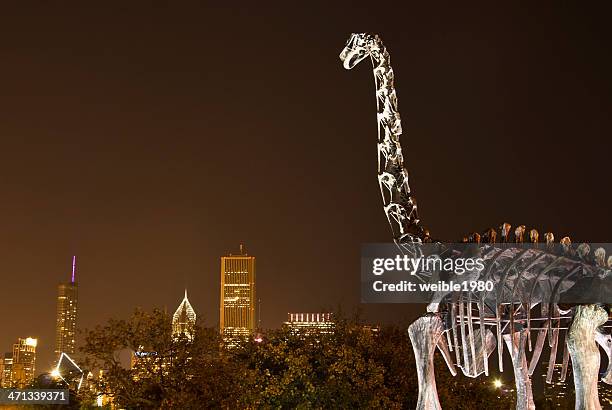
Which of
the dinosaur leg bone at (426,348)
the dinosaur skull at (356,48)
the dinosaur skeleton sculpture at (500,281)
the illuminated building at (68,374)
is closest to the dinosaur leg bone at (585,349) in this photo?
the dinosaur skeleton sculpture at (500,281)

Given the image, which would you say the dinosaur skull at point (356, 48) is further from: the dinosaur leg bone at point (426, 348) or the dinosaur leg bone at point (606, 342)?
the dinosaur leg bone at point (606, 342)

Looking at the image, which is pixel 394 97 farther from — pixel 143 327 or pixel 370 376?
pixel 370 376

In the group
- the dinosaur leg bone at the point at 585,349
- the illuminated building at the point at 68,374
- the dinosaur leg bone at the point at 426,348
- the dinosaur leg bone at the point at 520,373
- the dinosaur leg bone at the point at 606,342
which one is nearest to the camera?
the dinosaur leg bone at the point at 585,349

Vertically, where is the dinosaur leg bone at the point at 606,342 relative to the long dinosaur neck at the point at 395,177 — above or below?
below

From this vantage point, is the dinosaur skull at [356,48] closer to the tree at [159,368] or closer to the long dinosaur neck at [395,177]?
the long dinosaur neck at [395,177]

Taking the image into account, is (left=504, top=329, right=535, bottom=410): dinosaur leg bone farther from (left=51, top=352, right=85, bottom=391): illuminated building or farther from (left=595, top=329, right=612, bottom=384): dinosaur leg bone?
(left=51, top=352, right=85, bottom=391): illuminated building

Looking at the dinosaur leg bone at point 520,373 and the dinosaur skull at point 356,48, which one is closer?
the dinosaur skull at point 356,48

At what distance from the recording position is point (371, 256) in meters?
21.8

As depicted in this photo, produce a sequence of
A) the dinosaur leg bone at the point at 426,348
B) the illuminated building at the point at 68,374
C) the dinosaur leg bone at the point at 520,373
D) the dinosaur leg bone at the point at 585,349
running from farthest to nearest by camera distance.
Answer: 1. the illuminated building at the point at 68,374
2. the dinosaur leg bone at the point at 520,373
3. the dinosaur leg bone at the point at 426,348
4. the dinosaur leg bone at the point at 585,349

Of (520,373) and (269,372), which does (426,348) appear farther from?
(269,372)

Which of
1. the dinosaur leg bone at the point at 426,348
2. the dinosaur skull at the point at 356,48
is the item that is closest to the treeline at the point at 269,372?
the dinosaur leg bone at the point at 426,348

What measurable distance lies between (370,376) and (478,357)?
893 cm

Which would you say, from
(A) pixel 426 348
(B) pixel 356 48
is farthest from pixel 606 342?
(B) pixel 356 48

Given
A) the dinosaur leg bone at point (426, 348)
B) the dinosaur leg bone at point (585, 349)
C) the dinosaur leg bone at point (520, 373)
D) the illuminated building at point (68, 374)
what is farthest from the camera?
the illuminated building at point (68, 374)
